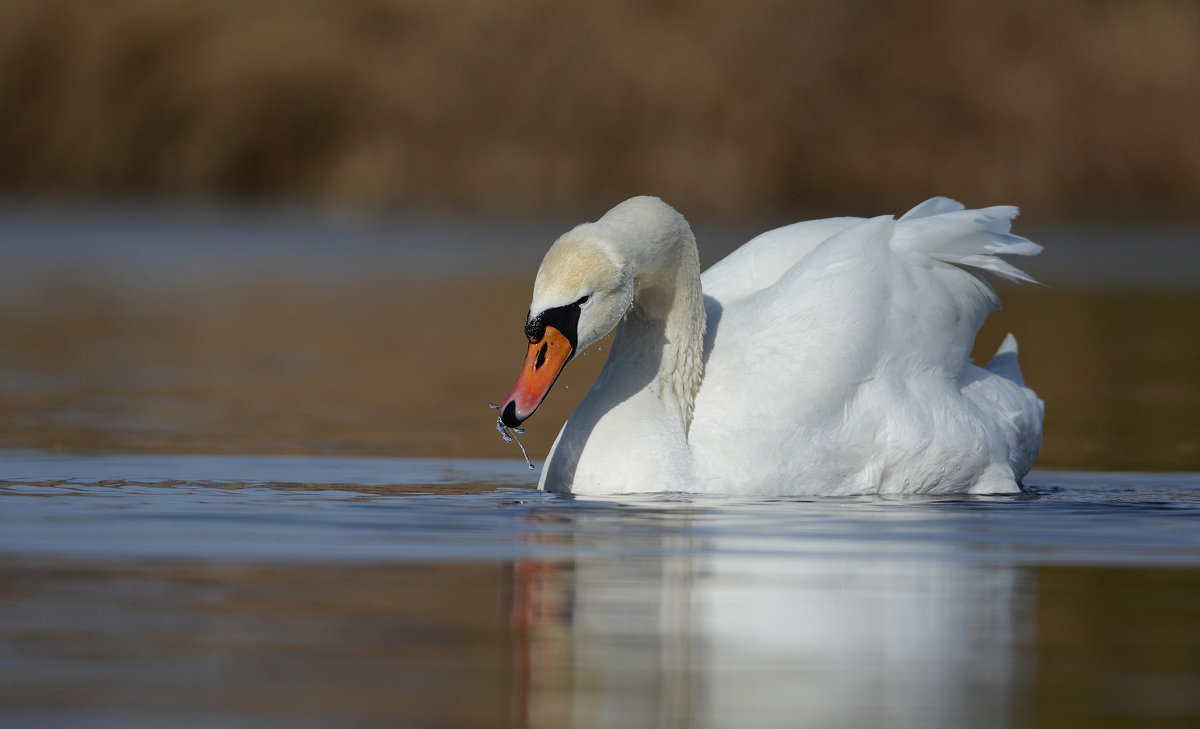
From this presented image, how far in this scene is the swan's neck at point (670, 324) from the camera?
8430 mm

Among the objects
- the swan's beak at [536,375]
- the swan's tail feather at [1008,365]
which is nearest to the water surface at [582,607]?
the swan's beak at [536,375]

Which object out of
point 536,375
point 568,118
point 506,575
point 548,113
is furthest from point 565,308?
point 548,113

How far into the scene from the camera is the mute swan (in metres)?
8.02

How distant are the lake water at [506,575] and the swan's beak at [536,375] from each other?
373 mm

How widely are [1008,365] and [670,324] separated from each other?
2122 millimetres

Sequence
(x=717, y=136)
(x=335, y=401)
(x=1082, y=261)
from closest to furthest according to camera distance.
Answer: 1. (x=335, y=401)
2. (x=1082, y=261)
3. (x=717, y=136)

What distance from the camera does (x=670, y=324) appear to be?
28.2ft

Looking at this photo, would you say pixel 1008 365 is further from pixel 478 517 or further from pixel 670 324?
pixel 478 517

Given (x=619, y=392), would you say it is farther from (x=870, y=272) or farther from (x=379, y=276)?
(x=379, y=276)

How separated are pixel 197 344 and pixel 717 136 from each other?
16010 mm

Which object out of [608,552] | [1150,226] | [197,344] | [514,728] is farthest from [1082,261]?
[514,728]

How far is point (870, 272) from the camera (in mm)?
8547

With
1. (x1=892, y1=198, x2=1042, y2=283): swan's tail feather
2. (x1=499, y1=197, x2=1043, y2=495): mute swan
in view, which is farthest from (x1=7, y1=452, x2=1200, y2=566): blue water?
(x1=892, y1=198, x2=1042, y2=283): swan's tail feather

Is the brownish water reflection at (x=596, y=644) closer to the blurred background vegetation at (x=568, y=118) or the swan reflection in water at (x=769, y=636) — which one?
the swan reflection in water at (x=769, y=636)
